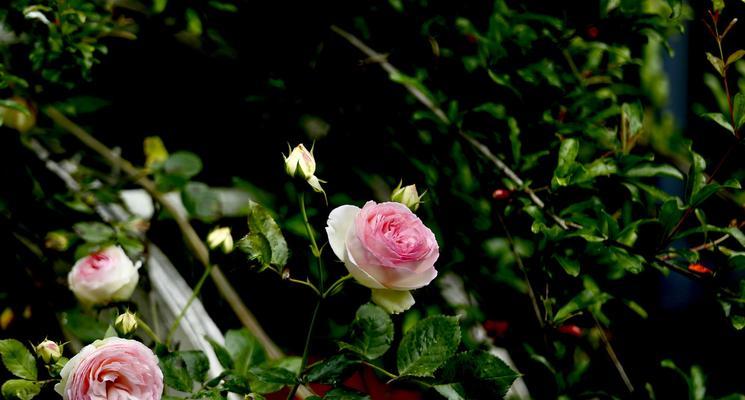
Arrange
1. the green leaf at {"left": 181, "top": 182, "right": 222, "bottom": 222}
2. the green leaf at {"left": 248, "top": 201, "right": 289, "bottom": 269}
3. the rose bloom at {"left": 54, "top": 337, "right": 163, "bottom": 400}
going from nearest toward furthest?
1. the rose bloom at {"left": 54, "top": 337, "right": 163, "bottom": 400}
2. the green leaf at {"left": 248, "top": 201, "right": 289, "bottom": 269}
3. the green leaf at {"left": 181, "top": 182, "right": 222, "bottom": 222}

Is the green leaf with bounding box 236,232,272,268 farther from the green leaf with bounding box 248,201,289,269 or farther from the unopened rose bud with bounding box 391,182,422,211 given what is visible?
the unopened rose bud with bounding box 391,182,422,211

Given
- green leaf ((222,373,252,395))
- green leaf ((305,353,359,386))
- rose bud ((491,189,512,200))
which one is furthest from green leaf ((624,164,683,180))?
green leaf ((222,373,252,395))

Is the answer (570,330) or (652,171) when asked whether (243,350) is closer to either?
(570,330)

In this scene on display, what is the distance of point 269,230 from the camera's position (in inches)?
31.2

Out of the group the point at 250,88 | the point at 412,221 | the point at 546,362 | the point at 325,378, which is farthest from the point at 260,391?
the point at 250,88

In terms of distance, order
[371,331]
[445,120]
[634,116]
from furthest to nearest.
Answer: [445,120], [634,116], [371,331]

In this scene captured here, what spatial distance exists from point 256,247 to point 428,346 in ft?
0.78

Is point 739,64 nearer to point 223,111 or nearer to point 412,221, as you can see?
point 412,221

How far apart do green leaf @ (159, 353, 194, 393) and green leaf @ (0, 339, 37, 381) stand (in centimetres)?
15

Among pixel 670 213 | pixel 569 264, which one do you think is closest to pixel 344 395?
pixel 569 264

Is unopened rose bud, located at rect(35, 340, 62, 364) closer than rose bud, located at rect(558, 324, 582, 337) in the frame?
Yes

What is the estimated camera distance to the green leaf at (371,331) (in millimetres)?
802

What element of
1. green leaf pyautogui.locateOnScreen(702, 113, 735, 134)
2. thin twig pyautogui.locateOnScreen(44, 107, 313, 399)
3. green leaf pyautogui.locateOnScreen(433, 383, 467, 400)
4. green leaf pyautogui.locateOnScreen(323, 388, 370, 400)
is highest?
green leaf pyautogui.locateOnScreen(702, 113, 735, 134)

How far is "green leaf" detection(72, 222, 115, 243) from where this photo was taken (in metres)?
1.21
